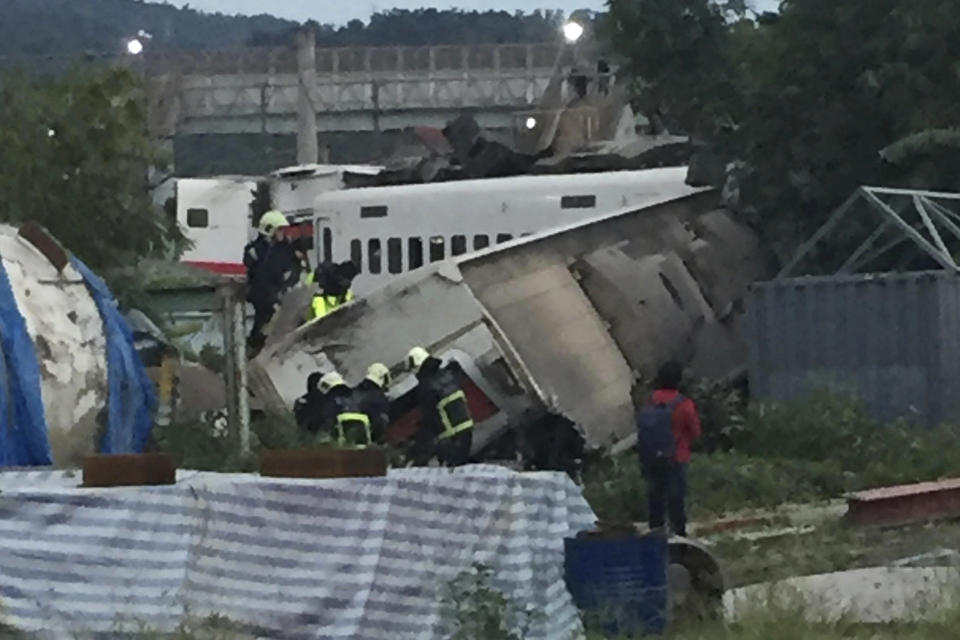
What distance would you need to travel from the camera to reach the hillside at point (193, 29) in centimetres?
10169

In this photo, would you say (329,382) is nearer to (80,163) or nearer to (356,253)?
(80,163)

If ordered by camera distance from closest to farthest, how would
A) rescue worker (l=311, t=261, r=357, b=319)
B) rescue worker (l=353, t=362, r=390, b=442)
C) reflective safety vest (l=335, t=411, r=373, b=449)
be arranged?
reflective safety vest (l=335, t=411, r=373, b=449) < rescue worker (l=353, t=362, r=390, b=442) < rescue worker (l=311, t=261, r=357, b=319)

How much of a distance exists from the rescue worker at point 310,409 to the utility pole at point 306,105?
30.2 meters

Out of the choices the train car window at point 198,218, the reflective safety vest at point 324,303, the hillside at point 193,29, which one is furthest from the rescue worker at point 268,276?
the hillside at point 193,29

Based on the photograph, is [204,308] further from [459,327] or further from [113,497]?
[113,497]

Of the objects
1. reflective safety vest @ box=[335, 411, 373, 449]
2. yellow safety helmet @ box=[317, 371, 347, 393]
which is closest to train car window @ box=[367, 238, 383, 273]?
yellow safety helmet @ box=[317, 371, 347, 393]

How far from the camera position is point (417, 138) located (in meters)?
38.1

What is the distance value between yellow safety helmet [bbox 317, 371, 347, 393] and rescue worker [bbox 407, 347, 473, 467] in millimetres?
760

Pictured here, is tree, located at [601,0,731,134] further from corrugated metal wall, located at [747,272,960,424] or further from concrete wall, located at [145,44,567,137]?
concrete wall, located at [145,44,567,137]

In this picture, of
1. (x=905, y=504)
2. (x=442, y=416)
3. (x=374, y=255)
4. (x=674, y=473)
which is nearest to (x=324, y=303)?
(x=442, y=416)

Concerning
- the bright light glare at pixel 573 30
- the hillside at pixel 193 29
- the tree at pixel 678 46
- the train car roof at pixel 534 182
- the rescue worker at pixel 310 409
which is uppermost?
the hillside at pixel 193 29

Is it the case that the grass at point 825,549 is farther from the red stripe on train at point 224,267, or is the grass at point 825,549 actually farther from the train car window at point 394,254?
the red stripe on train at point 224,267

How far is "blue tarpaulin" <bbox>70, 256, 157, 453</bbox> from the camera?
15.4 metres

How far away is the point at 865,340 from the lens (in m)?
19.6
